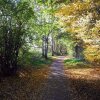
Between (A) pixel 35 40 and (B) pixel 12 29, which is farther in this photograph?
(A) pixel 35 40

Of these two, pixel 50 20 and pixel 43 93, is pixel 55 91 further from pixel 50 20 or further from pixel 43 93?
pixel 50 20

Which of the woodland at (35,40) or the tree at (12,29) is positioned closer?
the woodland at (35,40)

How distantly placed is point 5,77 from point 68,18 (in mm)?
6478

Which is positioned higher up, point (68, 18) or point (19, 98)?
point (68, 18)

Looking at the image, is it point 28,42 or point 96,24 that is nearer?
point 96,24

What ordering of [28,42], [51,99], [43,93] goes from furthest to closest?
[28,42], [43,93], [51,99]

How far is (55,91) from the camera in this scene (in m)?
14.2

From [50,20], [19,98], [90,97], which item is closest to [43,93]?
[19,98]

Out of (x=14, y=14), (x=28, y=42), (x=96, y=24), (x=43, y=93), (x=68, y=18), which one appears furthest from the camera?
(x=28, y=42)

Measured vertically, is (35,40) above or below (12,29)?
below

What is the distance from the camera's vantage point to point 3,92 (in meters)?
13.7

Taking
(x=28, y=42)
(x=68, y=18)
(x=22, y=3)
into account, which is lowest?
(x=28, y=42)

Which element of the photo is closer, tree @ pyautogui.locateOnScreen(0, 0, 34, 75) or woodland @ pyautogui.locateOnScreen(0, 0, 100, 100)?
woodland @ pyautogui.locateOnScreen(0, 0, 100, 100)

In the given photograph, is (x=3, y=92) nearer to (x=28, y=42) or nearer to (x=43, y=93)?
(x=43, y=93)
